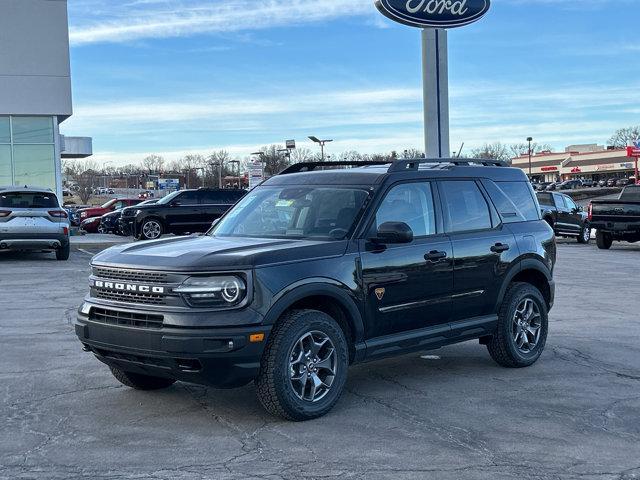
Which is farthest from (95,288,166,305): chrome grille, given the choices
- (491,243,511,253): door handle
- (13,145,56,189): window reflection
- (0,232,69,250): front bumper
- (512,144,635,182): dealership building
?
(512,144,635,182): dealership building

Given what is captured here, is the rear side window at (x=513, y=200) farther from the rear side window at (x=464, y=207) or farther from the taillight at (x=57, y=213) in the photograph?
the taillight at (x=57, y=213)

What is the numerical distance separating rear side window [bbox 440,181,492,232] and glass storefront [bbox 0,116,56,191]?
25.6 metres

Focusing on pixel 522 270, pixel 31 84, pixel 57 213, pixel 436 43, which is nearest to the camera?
pixel 522 270

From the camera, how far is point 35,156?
30.7 metres

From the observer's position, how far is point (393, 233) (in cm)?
618

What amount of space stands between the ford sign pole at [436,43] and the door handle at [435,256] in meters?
17.1

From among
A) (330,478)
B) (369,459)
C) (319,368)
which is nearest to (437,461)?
(369,459)

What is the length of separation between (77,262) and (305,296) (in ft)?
47.2

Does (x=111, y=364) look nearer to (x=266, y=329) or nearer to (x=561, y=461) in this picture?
(x=266, y=329)

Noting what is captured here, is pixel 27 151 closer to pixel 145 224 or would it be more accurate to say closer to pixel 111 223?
pixel 111 223

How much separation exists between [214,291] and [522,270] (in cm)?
349

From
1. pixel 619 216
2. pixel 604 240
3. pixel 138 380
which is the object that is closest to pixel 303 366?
pixel 138 380

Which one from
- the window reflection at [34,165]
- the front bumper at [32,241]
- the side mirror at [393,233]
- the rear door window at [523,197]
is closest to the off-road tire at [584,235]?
the front bumper at [32,241]

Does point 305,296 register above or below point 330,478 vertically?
above
